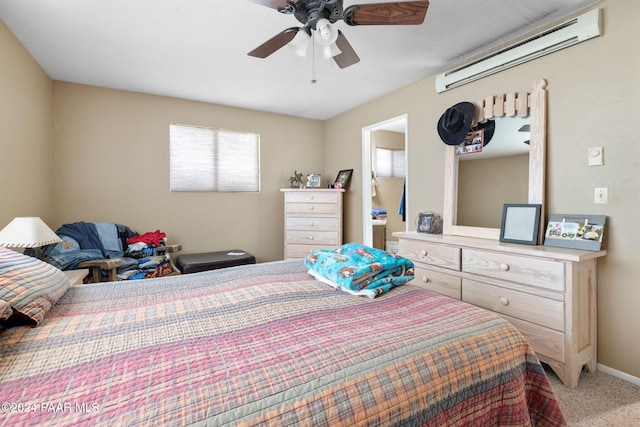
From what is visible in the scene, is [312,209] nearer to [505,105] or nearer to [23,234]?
[505,105]

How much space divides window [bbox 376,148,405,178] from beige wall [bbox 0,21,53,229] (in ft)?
13.8

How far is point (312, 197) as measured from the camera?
4.18 m

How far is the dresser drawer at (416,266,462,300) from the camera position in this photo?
2424mm

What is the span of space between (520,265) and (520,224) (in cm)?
43

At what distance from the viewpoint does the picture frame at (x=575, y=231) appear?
1.95 metres

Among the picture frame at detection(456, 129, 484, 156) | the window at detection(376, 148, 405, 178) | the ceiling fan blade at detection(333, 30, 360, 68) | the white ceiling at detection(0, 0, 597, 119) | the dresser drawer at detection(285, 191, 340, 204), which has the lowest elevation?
the dresser drawer at detection(285, 191, 340, 204)

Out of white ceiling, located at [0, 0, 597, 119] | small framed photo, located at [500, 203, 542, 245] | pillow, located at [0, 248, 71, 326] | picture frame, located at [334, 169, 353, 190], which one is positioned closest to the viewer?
pillow, located at [0, 248, 71, 326]

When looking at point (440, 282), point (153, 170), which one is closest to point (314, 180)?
point (153, 170)

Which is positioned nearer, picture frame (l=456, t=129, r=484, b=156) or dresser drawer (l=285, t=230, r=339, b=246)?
picture frame (l=456, t=129, r=484, b=156)

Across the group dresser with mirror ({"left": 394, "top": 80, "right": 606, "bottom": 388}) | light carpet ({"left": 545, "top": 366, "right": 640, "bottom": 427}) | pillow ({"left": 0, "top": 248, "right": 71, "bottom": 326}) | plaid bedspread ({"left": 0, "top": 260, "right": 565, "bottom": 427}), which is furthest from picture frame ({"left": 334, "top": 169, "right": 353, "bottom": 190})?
pillow ({"left": 0, "top": 248, "right": 71, "bottom": 326})

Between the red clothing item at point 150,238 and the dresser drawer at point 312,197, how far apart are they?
1606 millimetres

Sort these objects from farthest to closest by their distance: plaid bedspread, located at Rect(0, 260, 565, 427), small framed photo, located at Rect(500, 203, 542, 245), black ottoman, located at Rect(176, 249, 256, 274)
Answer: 1. black ottoman, located at Rect(176, 249, 256, 274)
2. small framed photo, located at Rect(500, 203, 542, 245)
3. plaid bedspread, located at Rect(0, 260, 565, 427)

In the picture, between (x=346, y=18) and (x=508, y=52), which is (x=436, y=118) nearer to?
(x=508, y=52)

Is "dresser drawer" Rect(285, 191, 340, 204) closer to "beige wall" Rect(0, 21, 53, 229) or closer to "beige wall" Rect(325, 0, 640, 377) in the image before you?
"beige wall" Rect(325, 0, 640, 377)
